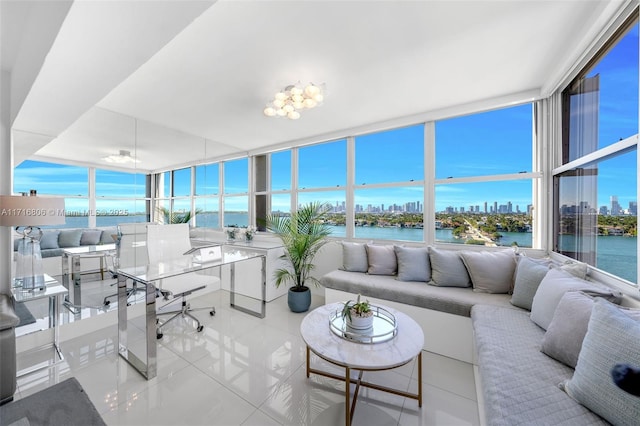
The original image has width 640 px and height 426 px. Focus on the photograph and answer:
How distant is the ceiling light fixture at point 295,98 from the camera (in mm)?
2129

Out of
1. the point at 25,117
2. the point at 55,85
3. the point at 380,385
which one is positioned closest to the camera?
the point at 55,85

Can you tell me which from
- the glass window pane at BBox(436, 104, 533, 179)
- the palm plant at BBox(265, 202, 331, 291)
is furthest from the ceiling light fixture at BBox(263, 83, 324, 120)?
the glass window pane at BBox(436, 104, 533, 179)

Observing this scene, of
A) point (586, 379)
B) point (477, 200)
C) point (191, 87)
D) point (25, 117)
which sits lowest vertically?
point (586, 379)

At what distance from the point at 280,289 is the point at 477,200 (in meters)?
3.05

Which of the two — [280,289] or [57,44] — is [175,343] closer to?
[280,289]

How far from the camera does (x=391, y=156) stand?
3.51m

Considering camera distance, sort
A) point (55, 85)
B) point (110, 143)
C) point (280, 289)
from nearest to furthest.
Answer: point (55, 85) → point (110, 143) → point (280, 289)

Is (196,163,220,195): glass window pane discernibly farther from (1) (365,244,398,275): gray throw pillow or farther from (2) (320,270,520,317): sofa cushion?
(1) (365,244,398,275): gray throw pillow

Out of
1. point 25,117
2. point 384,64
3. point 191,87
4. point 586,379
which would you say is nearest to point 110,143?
point 25,117

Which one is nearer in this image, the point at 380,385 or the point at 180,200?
the point at 380,385

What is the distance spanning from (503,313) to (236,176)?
4.60 metres

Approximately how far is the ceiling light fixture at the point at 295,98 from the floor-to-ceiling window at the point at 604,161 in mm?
2112

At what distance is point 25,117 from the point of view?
6.50 feet

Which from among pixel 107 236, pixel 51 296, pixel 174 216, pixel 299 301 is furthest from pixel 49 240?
pixel 299 301
